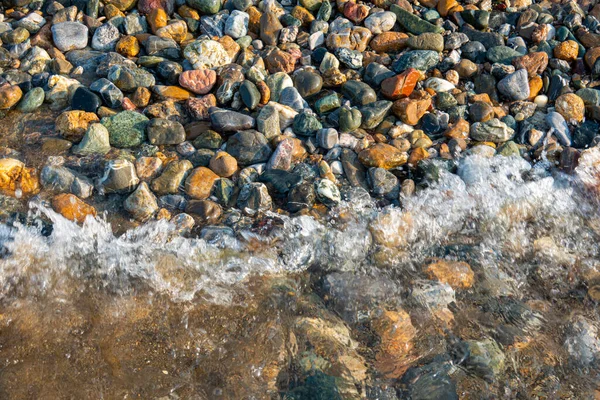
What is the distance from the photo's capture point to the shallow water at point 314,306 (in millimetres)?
2217

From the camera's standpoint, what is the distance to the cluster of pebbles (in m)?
3.02

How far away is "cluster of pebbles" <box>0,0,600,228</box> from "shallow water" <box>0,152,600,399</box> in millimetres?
239

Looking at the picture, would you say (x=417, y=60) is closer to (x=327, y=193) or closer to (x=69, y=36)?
(x=327, y=193)

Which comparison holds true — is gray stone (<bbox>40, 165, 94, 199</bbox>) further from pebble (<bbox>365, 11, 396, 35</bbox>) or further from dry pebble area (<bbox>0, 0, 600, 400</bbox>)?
pebble (<bbox>365, 11, 396, 35</bbox>)

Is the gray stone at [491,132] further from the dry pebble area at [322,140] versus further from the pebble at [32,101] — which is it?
the pebble at [32,101]

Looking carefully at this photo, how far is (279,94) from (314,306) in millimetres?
1640

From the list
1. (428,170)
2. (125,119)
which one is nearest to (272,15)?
(125,119)

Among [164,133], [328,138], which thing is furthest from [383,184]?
[164,133]

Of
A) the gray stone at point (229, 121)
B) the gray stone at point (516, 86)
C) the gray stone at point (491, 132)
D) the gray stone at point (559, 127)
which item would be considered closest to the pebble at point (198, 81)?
the gray stone at point (229, 121)

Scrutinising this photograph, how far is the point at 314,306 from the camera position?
2.54 metres

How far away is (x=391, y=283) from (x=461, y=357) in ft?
1.65

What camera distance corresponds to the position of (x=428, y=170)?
320 centimetres

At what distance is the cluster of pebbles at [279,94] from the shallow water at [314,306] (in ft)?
0.79

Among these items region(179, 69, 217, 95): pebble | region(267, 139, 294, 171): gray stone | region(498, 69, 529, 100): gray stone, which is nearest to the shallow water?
region(267, 139, 294, 171): gray stone
